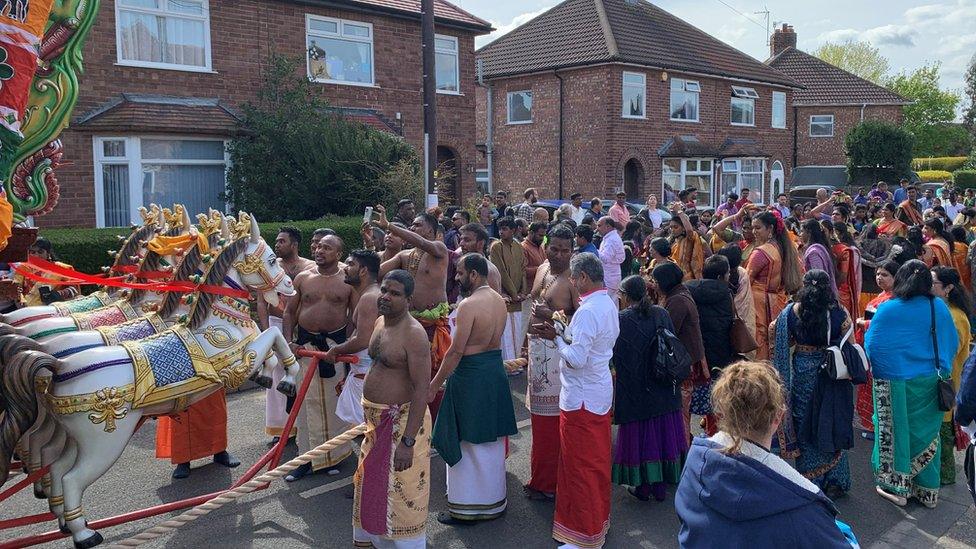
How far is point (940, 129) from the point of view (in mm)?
55781

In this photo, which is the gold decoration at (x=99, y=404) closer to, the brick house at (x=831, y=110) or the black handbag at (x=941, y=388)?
the black handbag at (x=941, y=388)

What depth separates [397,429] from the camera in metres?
4.79

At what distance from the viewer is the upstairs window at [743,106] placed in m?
29.1

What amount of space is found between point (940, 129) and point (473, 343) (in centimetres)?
6017

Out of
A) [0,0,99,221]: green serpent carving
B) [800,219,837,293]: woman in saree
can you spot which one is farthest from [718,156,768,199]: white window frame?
[0,0,99,221]: green serpent carving

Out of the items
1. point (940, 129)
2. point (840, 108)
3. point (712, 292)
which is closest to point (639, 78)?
point (840, 108)

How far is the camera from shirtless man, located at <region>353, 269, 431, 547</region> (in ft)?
15.5

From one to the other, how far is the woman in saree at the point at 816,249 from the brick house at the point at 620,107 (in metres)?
15.4

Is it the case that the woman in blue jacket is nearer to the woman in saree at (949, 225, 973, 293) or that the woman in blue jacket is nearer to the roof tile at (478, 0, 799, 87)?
the woman in saree at (949, 225, 973, 293)

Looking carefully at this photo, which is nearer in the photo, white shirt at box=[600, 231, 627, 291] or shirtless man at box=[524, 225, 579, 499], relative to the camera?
shirtless man at box=[524, 225, 579, 499]

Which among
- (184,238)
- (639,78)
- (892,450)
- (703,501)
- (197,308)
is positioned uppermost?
(639,78)

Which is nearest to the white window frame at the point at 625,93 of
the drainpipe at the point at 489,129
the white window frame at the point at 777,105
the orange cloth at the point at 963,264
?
the drainpipe at the point at 489,129

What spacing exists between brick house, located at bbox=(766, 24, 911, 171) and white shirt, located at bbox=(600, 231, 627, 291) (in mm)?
30910

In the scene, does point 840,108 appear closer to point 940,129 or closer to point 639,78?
point 639,78
